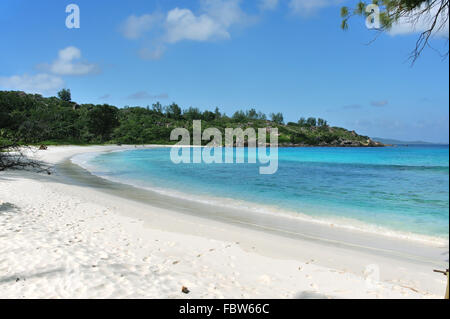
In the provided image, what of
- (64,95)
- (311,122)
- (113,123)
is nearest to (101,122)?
(113,123)

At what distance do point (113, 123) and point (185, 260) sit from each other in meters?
98.8

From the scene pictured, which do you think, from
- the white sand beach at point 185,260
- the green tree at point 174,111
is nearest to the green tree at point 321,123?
the green tree at point 174,111

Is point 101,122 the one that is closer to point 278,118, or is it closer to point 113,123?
point 113,123

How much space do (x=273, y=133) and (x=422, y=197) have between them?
417 feet

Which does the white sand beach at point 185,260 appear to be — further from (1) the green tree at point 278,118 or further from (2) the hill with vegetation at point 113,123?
(1) the green tree at point 278,118

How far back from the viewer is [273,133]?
14200 cm

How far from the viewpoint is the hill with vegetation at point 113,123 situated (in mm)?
45928

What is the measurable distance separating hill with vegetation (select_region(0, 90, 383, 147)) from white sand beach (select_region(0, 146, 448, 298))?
2655 mm

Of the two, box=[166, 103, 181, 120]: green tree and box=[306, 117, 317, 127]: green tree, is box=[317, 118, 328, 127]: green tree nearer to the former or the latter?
box=[306, 117, 317, 127]: green tree

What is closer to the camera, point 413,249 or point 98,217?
point 413,249

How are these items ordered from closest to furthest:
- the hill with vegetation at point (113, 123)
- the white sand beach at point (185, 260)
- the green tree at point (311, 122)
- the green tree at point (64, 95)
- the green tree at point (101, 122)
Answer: the white sand beach at point (185, 260)
the hill with vegetation at point (113, 123)
the green tree at point (101, 122)
the green tree at point (64, 95)
the green tree at point (311, 122)

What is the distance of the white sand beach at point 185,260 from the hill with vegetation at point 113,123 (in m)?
2.65
